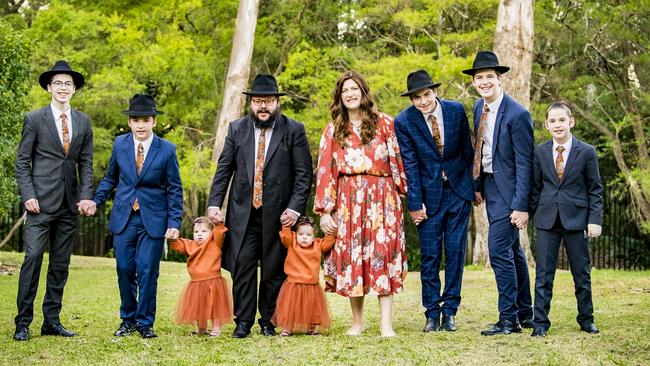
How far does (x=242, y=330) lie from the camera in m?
7.22

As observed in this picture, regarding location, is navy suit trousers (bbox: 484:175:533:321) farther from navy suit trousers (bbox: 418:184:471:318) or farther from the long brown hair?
Result: the long brown hair

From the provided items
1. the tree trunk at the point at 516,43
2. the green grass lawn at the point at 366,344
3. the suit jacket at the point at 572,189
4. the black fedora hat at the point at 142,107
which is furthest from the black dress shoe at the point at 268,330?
the tree trunk at the point at 516,43

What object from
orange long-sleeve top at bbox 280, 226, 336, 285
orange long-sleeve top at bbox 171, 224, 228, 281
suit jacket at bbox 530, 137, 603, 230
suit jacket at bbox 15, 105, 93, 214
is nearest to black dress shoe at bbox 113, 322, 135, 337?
orange long-sleeve top at bbox 171, 224, 228, 281

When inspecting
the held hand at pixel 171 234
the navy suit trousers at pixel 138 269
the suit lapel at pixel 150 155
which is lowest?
the navy suit trousers at pixel 138 269

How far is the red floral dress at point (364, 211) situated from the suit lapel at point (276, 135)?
0.41 m

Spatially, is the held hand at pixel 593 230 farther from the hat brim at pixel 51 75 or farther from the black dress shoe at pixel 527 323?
the hat brim at pixel 51 75

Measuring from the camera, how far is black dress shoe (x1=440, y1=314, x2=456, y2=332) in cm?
739

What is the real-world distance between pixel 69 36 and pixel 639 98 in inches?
523

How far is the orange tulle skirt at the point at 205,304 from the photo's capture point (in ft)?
23.9

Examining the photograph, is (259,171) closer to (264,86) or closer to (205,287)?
(264,86)

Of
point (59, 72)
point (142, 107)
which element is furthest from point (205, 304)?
point (59, 72)

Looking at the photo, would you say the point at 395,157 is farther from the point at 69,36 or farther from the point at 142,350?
the point at 69,36

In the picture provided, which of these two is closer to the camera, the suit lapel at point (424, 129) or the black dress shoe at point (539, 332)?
the black dress shoe at point (539, 332)

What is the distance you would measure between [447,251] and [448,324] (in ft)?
1.94
